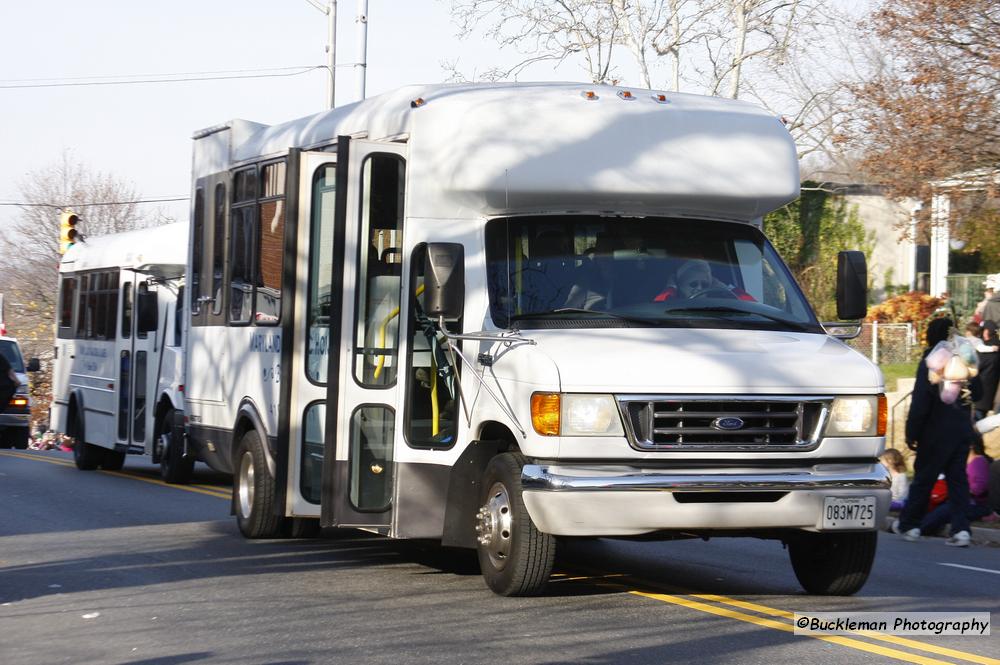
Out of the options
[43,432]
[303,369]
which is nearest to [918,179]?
[303,369]

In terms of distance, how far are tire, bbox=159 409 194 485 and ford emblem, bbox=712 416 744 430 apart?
10.6 m

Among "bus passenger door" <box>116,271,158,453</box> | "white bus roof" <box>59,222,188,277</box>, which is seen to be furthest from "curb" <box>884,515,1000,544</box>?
"bus passenger door" <box>116,271,158,453</box>

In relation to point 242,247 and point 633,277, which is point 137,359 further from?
point 633,277

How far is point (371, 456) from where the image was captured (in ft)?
33.5

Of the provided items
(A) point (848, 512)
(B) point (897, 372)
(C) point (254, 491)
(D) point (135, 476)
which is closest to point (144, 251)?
(D) point (135, 476)

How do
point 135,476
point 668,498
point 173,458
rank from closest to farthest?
point 668,498 → point 173,458 → point 135,476

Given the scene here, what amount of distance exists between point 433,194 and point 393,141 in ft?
1.94

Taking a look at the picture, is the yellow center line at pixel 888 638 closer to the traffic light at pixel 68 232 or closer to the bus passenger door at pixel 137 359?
the bus passenger door at pixel 137 359

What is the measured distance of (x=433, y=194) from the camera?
984cm

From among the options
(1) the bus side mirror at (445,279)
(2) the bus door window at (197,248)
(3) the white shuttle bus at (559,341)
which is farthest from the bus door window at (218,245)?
(1) the bus side mirror at (445,279)

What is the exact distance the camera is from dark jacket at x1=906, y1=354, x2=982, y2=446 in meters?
13.1

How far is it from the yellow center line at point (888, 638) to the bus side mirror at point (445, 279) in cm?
229

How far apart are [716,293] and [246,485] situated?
4420 millimetres

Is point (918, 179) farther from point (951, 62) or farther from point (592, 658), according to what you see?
point (592, 658)
